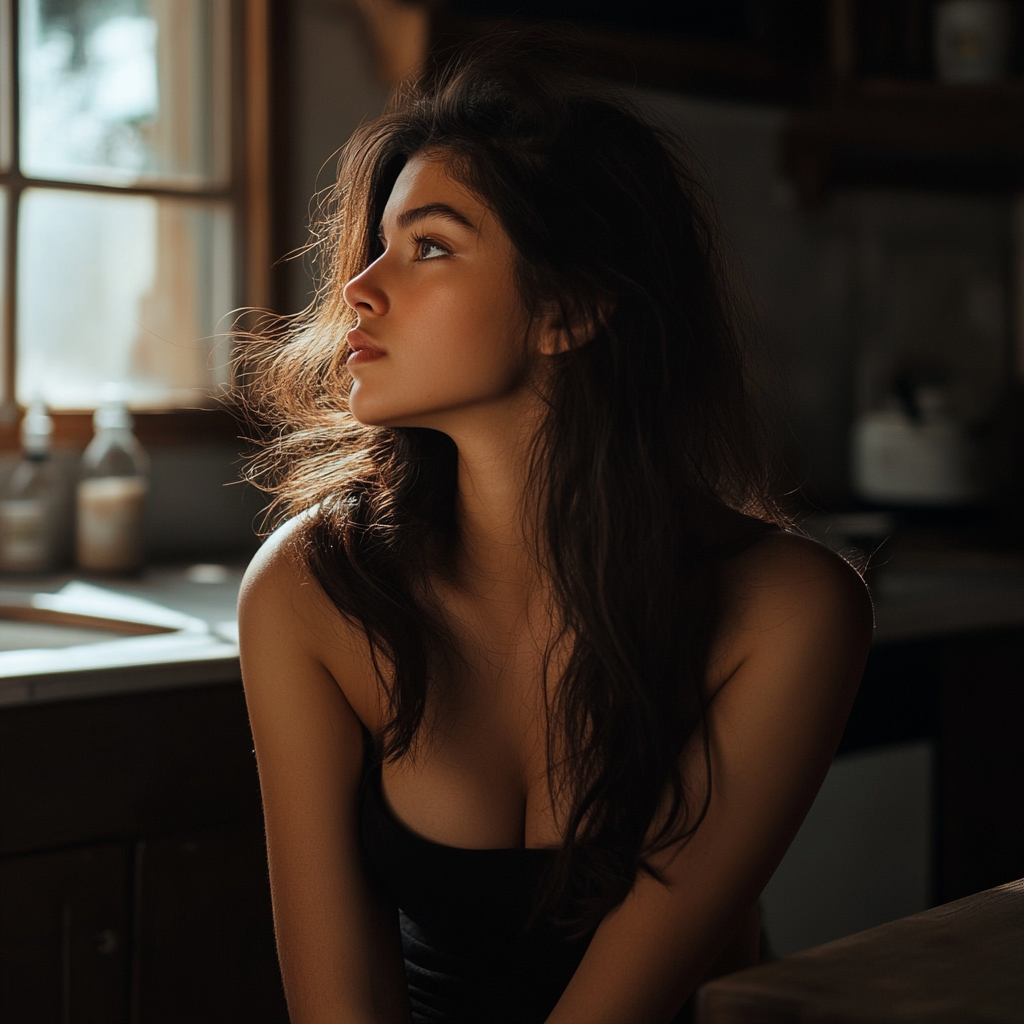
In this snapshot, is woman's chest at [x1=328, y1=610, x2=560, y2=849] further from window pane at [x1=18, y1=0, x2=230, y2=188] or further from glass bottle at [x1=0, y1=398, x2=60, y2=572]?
window pane at [x1=18, y1=0, x2=230, y2=188]

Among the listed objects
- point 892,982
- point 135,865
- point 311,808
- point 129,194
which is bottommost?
point 135,865

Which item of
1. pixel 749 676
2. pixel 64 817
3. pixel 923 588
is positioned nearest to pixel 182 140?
pixel 64 817

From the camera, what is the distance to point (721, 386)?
1100 millimetres

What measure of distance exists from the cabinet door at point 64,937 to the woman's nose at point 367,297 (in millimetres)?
633

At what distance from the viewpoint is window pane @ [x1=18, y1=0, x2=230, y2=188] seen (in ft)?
6.31

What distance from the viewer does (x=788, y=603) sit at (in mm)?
1009

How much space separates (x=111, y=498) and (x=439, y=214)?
99cm

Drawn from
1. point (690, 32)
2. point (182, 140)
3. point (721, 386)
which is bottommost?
point (721, 386)

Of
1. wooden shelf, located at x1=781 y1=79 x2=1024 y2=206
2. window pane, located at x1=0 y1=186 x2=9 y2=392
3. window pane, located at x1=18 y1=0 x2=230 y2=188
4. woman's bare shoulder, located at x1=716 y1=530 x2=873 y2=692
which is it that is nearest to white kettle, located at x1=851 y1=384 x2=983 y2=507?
Result: wooden shelf, located at x1=781 y1=79 x2=1024 y2=206

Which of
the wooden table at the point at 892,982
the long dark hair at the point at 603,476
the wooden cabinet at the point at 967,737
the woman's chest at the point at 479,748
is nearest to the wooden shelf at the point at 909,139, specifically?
the wooden cabinet at the point at 967,737

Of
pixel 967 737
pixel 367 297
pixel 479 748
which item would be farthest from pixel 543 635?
pixel 967 737

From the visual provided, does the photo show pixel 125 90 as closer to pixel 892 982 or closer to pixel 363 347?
pixel 363 347

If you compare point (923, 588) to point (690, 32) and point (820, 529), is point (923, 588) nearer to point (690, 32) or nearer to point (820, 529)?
point (820, 529)

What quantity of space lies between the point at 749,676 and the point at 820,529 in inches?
49.5
